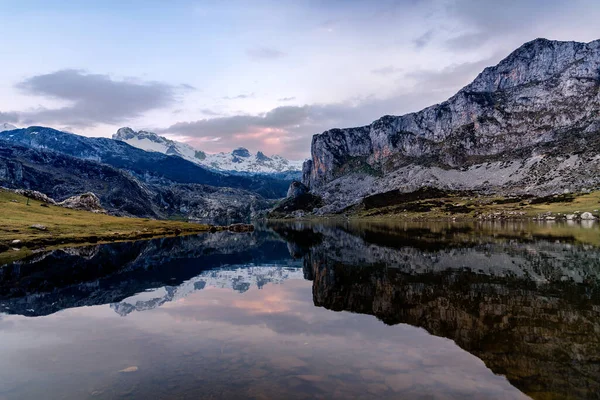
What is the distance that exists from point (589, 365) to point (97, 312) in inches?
1424

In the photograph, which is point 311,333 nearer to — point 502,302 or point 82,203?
point 502,302

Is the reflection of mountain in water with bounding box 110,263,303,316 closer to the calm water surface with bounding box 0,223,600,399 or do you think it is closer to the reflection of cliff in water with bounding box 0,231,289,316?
the calm water surface with bounding box 0,223,600,399

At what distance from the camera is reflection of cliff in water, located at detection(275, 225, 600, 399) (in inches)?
729

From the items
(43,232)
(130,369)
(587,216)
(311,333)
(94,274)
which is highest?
(43,232)

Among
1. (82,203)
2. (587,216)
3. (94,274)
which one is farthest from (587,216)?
(82,203)

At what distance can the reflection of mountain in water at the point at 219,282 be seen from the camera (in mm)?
36344

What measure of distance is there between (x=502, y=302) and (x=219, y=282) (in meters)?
33.8

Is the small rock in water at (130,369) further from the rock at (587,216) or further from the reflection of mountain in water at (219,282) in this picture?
the rock at (587,216)

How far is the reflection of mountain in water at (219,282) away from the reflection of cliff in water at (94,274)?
164 cm

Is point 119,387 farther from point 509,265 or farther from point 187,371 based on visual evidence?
point 509,265

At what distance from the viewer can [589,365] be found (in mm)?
18266

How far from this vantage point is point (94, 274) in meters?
52.7

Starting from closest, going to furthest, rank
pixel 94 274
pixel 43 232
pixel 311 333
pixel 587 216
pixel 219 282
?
pixel 311 333, pixel 219 282, pixel 94 274, pixel 43 232, pixel 587 216

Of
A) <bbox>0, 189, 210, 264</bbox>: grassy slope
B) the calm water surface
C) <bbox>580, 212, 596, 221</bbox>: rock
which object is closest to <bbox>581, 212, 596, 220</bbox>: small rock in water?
<bbox>580, 212, 596, 221</bbox>: rock
